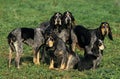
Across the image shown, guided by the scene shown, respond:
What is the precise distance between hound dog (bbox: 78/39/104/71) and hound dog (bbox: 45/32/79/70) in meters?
0.41

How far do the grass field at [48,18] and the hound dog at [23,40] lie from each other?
0.48 m

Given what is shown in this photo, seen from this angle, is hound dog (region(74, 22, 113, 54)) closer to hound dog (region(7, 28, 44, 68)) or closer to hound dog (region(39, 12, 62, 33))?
hound dog (region(39, 12, 62, 33))

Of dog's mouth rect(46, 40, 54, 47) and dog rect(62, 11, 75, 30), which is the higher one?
dog rect(62, 11, 75, 30)

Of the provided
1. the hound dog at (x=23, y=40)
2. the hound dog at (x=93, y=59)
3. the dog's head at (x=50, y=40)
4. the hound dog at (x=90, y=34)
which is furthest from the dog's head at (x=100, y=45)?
the hound dog at (x=23, y=40)

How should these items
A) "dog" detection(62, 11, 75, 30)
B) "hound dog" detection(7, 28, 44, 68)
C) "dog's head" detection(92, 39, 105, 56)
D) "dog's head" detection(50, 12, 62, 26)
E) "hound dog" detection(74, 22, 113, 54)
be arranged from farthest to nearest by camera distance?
"dog" detection(62, 11, 75, 30) → "dog's head" detection(50, 12, 62, 26) → "hound dog" detection(74, 22, 113, 54) → "hound dog" detection(7, 28, 44, 68) → "dog's head" detection(92, 39, 105, 56)

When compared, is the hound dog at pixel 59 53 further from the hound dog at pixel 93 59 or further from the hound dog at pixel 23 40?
the hound dog at pixel 23 40

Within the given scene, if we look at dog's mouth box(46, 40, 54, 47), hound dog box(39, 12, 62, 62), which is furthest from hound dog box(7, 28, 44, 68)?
dog's mouth box(46, 40, 54, 47)

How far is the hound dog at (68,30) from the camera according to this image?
15789mm

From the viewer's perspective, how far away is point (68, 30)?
16219 mm

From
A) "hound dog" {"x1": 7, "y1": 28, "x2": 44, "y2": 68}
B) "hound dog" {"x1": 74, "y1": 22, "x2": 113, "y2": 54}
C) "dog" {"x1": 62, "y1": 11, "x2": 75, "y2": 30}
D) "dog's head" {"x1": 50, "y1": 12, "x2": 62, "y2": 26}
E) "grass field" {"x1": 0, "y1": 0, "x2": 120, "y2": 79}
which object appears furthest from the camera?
"dog" {"x1": 62, "y1": 11, "x2": 75, "y2": 30}

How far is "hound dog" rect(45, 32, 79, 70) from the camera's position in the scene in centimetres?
1423

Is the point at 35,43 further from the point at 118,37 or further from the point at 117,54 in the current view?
the point at 118,37

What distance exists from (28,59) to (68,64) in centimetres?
215

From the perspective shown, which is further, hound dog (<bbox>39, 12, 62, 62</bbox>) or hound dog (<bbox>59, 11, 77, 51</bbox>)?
hound dog (<bbox>59, 11, 77, 51</bbox>)
